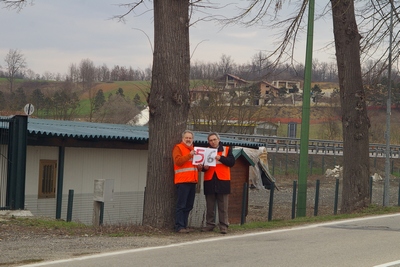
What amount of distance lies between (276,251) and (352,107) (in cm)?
910

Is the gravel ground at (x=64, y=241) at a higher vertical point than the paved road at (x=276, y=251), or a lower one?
lower

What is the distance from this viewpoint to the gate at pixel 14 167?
13195mm

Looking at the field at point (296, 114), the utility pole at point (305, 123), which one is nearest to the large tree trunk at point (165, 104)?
the utility pole at point (305, 123)

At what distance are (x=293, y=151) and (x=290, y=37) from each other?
1439 inches

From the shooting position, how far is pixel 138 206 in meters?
17.6

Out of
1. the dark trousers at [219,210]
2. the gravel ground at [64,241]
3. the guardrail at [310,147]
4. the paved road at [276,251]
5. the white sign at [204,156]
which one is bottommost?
the gravel ground at [64,241]

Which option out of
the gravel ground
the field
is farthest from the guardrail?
the gravel ground

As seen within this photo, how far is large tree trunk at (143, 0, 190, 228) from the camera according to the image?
37.4ft

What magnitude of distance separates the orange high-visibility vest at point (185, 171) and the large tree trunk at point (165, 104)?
0.20m

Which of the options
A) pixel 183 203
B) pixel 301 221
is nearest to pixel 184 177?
pixel 183 203

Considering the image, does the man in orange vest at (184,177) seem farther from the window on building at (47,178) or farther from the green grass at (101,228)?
the window on building at (47,178)

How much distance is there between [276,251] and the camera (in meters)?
9.34

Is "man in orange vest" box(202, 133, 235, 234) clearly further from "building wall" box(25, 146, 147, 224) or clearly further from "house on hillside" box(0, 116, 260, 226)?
"building wall" box(25, 146, 147, 224)

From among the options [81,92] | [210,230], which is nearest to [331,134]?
[81,92]
